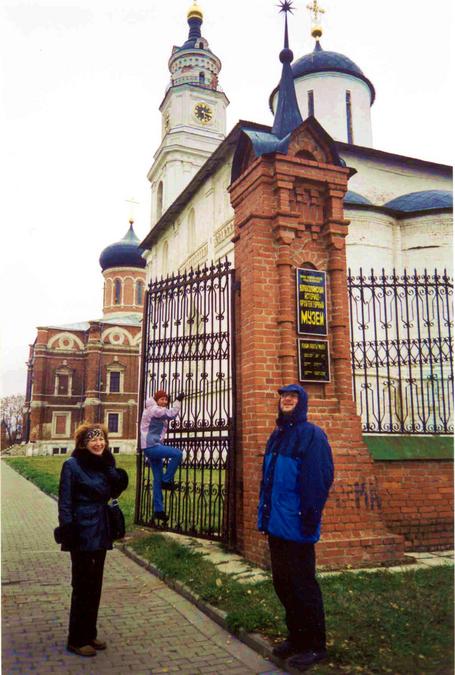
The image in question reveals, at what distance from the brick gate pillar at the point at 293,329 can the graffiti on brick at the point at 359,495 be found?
0.01m

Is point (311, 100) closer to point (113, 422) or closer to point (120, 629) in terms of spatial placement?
point (120, 629)

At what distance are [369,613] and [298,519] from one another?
1036 mm

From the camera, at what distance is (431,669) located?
130 inches

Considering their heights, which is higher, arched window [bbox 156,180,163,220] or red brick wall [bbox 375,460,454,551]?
arched window [bbox 156,180,163,220]

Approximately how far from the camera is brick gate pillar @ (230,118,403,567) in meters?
5.78

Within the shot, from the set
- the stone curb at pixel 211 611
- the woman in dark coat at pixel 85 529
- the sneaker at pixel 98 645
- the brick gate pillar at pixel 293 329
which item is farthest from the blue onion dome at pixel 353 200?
the sneaker at pixel 98 645

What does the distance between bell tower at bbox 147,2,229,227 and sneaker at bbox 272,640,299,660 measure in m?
31.7

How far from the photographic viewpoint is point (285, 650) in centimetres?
370

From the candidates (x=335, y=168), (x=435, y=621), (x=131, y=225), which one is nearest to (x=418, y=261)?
(x=335, y=168)

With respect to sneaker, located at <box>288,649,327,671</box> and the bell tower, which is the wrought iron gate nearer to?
sneaker, located at <box>288,649,327,671</box>

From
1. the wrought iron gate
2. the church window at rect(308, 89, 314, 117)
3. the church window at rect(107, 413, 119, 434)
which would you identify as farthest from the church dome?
the church window at rect(107, 413, 119, 434)

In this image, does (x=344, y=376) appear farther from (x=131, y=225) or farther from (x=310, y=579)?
(x=131, y=225)

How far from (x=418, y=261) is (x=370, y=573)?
15.8 metres

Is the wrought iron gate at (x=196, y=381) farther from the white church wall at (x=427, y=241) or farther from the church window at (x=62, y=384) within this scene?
the church window at (x=62, y=384)
